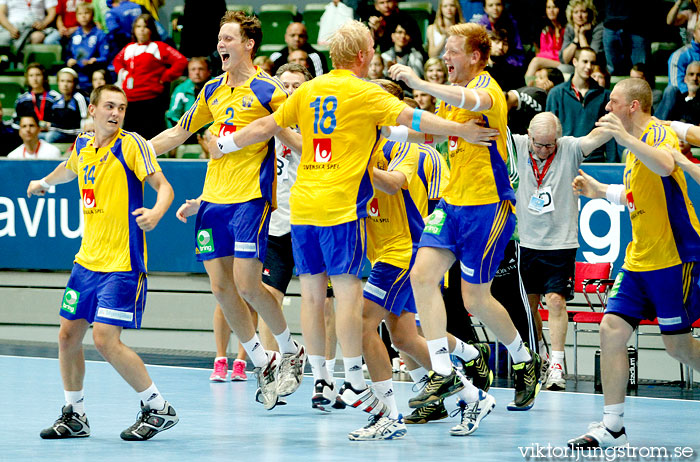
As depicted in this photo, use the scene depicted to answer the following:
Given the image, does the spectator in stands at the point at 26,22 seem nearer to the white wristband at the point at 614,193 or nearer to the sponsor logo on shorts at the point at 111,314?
the sponsor logo on shorts at the point at 111,314

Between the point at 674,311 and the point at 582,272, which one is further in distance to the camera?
the point at 582,272

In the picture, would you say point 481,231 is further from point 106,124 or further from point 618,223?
point 618,223

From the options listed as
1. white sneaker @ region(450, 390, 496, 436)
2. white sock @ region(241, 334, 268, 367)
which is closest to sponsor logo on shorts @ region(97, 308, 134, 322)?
white sock @ region(241, 334, 268, 367)

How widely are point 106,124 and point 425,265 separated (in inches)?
83.7

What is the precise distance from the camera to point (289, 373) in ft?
26.1

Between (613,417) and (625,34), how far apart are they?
7.60 metres

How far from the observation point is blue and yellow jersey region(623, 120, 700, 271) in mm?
6242

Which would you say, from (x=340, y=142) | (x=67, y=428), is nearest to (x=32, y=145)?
(x=67, y=428)

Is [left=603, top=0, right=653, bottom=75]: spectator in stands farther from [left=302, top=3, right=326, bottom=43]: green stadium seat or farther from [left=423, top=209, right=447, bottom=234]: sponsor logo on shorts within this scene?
[left=423, top=209, right=447, bottom=234]: sponsor logo on shorts

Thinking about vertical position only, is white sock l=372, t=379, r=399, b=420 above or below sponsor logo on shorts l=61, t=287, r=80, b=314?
below

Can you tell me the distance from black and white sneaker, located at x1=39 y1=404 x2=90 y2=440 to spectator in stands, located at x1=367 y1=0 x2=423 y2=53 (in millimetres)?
7967

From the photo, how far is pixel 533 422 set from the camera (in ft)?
24.3

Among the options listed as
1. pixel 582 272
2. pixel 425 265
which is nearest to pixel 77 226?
pixel 582 272

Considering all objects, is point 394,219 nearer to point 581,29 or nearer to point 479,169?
point 479,169
